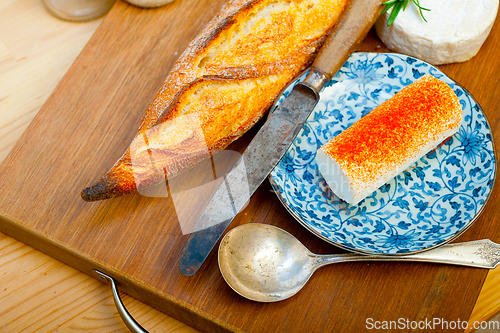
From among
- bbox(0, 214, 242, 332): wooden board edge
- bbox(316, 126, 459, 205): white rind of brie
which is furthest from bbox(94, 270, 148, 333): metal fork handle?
bbox(316, 126, 459, 205): white rind of brie

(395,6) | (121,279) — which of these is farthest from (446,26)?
(121,279)

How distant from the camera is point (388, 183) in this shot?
959mm

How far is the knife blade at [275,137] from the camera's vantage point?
2.81 ft

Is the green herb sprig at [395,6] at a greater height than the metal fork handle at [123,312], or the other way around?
the green herb sprig at [395,6]

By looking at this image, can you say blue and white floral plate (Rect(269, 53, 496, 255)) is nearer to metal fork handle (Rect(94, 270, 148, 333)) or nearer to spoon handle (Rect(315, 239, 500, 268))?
spoon handle (Rect(315, 239, 500, 268))

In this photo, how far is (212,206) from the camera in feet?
2.89

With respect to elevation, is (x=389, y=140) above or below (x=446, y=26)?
below

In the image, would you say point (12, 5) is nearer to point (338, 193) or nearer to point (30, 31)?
point (30, 31)

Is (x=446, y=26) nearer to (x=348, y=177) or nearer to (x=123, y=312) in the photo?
(x=348, y=177)

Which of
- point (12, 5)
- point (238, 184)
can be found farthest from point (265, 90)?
point (12, 5)

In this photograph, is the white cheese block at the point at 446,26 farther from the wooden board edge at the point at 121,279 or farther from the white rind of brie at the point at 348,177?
the wooden board edge at the point at 121,279

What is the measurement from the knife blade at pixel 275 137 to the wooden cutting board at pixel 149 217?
2.8 inches

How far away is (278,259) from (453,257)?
1.30ft

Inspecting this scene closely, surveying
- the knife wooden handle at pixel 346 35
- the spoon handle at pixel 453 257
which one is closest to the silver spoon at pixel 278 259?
the spoon handle at pixel 453 257
